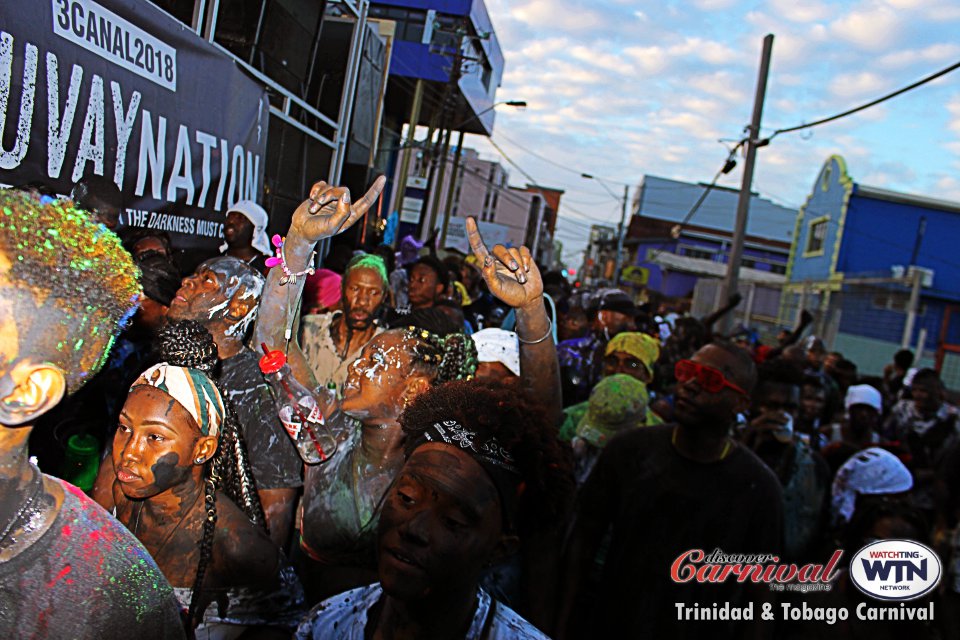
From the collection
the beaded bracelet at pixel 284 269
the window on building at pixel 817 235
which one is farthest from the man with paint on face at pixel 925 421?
the window on building at pixel 817 235

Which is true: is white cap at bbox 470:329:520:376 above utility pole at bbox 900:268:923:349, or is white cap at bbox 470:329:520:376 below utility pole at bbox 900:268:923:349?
below

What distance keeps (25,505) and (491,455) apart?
1085 mm

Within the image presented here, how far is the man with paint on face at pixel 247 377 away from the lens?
251 cm

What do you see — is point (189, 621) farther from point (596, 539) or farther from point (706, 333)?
point (706, 333)

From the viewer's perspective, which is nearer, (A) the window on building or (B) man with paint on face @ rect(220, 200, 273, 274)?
(B) man with paint on face @ rect(220, 200, 273, 274)

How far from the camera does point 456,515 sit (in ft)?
5.65

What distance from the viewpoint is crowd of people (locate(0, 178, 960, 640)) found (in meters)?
1.00

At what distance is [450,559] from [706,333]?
9.88 metres

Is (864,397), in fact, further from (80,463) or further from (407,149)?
(407,149)

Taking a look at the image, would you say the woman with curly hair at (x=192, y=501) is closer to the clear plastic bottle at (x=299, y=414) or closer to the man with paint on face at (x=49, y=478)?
the clear plastic bottle at (x=299, y=414)

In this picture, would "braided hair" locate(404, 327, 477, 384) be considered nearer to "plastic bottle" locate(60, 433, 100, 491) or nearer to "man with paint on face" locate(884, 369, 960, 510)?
"plastic bottle" locate(60, 433, 100, 491)

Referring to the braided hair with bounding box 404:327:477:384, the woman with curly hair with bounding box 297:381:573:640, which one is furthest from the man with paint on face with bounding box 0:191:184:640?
the braided hair with bounding box 404:327:477:384

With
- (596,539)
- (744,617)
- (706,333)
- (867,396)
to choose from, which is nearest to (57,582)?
(596,539)

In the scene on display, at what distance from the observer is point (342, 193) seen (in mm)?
2713
